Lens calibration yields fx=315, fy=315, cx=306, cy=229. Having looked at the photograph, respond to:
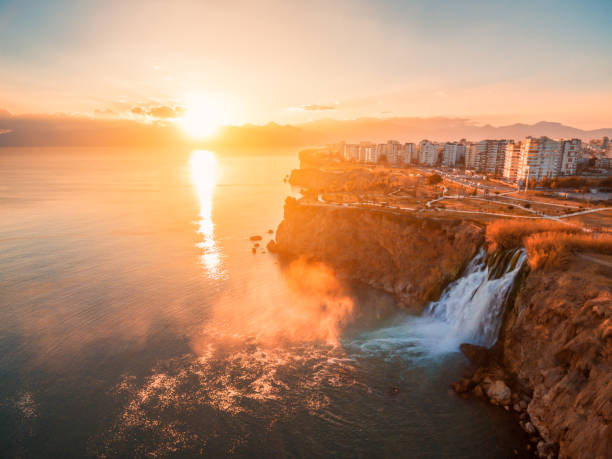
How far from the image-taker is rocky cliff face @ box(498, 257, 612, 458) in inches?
551

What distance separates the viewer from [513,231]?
2714 centimetres

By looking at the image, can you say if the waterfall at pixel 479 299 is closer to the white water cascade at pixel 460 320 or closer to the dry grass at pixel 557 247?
the white water cascade at pixel 460 320

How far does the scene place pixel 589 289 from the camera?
59.9 feet

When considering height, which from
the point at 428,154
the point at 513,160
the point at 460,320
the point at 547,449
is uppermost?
the point at 428,154

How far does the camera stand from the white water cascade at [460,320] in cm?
2327

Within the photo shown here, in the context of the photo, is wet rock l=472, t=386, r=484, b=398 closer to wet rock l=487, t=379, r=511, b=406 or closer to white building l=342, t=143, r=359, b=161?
wet rock l=487, t=379, r=511, b=406

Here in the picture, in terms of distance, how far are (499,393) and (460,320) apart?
7.56 meters

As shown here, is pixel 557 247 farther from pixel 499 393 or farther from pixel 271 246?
pixel 271 246

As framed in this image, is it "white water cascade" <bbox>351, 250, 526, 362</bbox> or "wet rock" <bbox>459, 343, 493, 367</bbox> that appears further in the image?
"white water cascade" <bbox>351, 250, 526, 362</bbox>

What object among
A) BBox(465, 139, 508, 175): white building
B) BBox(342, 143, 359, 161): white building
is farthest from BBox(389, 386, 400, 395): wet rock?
BBox(342, 143, 359, 161): white building

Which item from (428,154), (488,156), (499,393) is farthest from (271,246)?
(428,154)

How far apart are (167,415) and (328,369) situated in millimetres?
10280

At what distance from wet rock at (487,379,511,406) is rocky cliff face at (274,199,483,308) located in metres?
11.4

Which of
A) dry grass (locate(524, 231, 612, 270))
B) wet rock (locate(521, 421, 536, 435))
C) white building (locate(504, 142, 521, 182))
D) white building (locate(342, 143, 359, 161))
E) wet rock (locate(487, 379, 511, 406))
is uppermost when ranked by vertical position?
white building (locate(342, 143, 359, 161))
